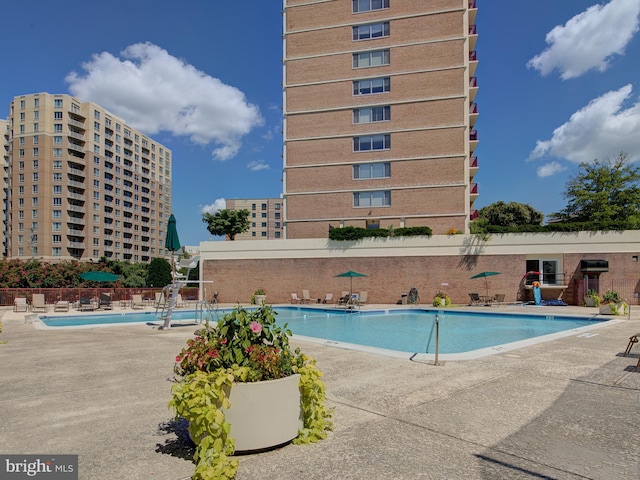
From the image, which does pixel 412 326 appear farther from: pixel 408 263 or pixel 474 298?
pixel 408 263

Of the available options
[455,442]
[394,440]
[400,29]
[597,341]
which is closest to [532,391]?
[455,442]

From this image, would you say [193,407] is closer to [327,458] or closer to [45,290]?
[327,458]

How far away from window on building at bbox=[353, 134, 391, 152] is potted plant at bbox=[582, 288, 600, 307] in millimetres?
18405

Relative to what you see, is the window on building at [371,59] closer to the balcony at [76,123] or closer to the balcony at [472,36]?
the balcony at [472,36]

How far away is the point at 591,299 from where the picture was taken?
25219mm

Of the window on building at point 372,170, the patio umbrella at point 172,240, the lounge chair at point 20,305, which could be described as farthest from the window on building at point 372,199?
the lounge chair at point 20,305

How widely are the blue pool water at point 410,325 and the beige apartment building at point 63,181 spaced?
63424mm

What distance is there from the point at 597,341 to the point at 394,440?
31.8 ft

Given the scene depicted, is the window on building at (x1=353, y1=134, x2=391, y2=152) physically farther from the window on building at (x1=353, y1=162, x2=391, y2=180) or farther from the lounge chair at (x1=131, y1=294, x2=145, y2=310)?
the lounge chair at (x1=131, y1=294, x2=145, y2=310)

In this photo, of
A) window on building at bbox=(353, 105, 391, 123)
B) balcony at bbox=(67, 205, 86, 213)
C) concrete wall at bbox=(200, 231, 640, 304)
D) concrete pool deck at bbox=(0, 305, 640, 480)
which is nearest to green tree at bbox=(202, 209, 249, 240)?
concrete wall at bbox=(200, 231, 640, 304)

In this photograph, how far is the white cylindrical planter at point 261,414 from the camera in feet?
13.1

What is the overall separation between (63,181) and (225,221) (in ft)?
175

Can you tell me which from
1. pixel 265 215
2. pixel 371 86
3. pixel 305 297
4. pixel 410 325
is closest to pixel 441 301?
pixel 410 325

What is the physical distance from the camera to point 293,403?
171 inches
